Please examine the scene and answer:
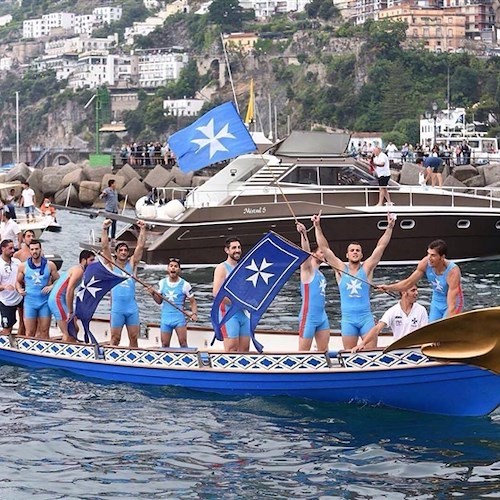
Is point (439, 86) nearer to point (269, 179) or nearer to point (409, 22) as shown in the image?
point (409, 22)

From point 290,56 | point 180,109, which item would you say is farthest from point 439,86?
point 180,109

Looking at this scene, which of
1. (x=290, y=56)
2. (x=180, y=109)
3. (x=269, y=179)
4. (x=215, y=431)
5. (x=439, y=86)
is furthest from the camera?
(x=180, y=109)

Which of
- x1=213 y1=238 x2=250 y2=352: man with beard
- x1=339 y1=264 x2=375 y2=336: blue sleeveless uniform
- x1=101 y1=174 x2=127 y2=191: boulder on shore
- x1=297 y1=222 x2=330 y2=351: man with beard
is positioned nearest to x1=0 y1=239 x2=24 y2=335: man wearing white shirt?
x1=213 y1=238 x2=250 y2=352: man with beard

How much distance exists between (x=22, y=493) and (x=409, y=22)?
16968 centimetres

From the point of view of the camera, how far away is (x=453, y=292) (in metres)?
15.1

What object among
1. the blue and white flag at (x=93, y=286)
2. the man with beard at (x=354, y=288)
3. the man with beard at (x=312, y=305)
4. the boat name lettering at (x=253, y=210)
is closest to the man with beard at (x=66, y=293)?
the blue and white flag at (x=93, y=286)

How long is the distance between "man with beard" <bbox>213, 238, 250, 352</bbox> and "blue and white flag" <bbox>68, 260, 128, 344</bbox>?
5.18 ft

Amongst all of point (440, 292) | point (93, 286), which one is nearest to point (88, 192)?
point (93, 286)

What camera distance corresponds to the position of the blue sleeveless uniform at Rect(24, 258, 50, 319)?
18594 mm

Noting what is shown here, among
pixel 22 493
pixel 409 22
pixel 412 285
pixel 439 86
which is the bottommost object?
pixel 22 493

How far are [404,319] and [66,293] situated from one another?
5157 mm

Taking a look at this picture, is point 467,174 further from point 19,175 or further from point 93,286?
point 93,286

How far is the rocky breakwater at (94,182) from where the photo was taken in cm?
5769

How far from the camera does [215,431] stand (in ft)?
50.3
